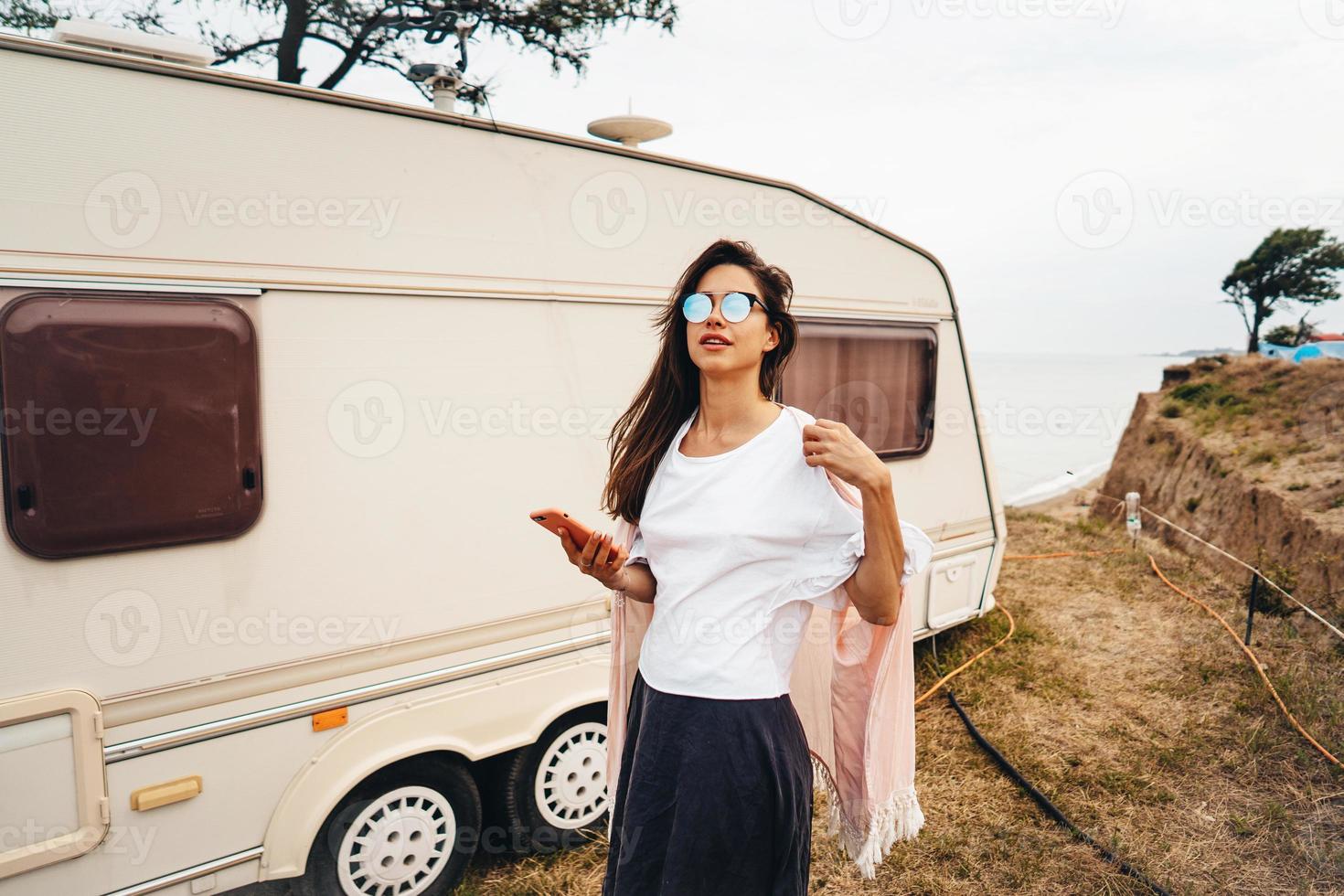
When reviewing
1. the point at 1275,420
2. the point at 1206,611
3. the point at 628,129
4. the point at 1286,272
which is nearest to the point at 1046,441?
the point at 1286,272

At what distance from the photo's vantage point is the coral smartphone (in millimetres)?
1630

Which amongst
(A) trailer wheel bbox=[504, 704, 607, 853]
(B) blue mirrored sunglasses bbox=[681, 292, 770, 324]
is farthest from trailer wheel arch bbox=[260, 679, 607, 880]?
(B) blue mirrored sunglasses bbox=[681, 292, 770, 324]

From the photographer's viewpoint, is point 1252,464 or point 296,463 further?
point 1252,464

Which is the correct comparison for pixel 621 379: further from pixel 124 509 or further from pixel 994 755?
pixel 994 755

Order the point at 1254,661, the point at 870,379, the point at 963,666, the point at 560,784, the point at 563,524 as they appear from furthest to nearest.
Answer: the point at 963,666
the point at 1254,661
the point at 870,379
the point at 560,784
the point at 563,524

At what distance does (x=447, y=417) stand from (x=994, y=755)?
3.45 m

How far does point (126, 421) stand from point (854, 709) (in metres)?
2.25

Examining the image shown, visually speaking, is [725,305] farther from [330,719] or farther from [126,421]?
[330,719]

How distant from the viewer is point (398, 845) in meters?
3.12

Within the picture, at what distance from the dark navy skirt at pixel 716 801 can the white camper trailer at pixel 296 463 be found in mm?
1497

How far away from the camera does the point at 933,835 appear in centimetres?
376

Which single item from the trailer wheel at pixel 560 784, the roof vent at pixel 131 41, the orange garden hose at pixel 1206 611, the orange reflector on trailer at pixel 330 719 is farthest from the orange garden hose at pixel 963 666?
the roof vent at pixel 131 41

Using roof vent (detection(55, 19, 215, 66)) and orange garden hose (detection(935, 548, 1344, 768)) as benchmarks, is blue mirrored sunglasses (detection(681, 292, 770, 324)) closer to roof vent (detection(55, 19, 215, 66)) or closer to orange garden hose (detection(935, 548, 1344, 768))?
roof vent (detection(55, 19, 215, 66))

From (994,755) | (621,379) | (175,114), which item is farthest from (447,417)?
(994,755)
